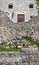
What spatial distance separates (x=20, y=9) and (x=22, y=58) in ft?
104

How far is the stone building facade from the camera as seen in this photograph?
60594mm

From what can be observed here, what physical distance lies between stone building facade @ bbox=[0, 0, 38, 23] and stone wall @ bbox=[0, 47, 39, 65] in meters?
30.8

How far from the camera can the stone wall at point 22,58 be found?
28.9 m

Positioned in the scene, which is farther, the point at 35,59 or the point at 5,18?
the point at 5,18

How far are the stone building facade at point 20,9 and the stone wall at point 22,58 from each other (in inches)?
1213

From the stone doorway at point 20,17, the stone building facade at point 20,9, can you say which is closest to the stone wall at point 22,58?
the stone building facade at point 20,9

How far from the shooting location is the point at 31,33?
42938 millimetres

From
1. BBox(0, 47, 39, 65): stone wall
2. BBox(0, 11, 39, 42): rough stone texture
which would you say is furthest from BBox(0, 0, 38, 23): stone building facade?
BBox(0, 47, 39, 65): stone wall

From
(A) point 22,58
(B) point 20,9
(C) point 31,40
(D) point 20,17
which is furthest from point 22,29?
(D) point 20,17

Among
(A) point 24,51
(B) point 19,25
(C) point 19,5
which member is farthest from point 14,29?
(C) point 19,5

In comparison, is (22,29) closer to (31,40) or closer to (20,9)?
(31,40)

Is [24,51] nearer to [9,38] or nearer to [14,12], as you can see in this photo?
[9,38]

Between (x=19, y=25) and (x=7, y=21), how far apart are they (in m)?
2.01

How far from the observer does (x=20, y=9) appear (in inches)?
2394
